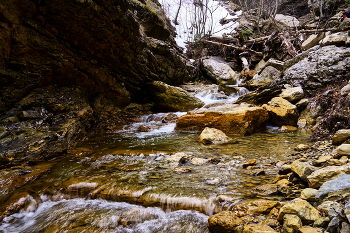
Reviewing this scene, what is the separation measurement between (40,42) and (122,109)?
3.91 metres

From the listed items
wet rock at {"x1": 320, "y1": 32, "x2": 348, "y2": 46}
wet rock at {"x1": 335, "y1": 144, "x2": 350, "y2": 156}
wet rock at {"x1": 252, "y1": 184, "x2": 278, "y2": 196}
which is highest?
wet rock at {"x1": 320, "y1": 32, "x2": 348, "y2": 46}

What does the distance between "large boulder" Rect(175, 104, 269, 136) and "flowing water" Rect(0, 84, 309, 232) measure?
1293mm

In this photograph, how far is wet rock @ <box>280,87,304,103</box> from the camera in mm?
6742

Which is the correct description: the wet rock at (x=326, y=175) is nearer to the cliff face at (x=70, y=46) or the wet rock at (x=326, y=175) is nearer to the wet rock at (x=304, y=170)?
the wet rock at (x=304, y=170)

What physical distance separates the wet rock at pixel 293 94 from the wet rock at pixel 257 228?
6656 millimetres

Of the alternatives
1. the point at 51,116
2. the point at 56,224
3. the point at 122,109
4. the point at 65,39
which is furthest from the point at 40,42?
the point at 56,224

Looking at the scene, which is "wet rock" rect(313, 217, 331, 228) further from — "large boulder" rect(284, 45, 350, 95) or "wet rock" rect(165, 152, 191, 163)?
"large boulder" rect(284, 45, 350, 95)

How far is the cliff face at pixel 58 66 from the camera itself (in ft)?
12.9

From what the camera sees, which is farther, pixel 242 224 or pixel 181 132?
pixel 181 132

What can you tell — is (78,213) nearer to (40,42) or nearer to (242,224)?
(242,224)

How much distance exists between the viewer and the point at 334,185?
4.75ft

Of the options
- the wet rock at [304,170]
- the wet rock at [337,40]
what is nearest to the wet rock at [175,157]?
the wet rock at [304,170]

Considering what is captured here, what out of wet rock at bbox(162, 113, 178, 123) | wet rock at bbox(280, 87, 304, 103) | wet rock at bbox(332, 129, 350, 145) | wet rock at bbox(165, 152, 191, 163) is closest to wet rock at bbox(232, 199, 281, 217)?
wet rock at bbox(165, 152, 191, 163)

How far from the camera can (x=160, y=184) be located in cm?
252
